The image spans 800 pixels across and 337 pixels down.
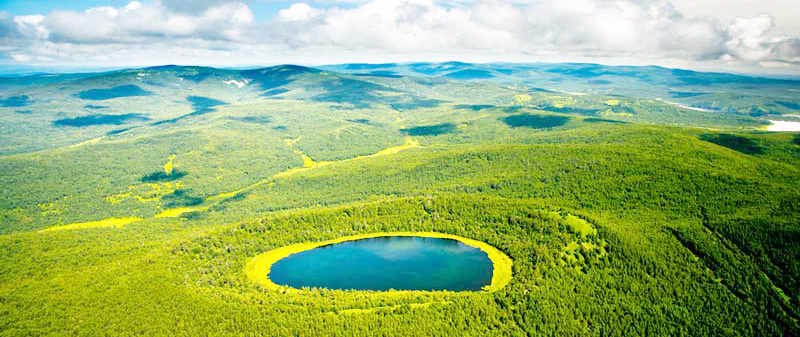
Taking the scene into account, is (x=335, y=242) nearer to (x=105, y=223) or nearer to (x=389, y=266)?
(x=389, y=266)

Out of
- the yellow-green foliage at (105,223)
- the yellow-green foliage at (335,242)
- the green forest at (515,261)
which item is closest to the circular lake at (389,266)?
the yellow-green foliage at (335,242)

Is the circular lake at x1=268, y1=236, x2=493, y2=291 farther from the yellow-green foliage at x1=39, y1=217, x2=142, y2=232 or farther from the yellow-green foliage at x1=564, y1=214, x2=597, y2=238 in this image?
the yellow-green foliage at x1=39, y1=217, x2=142, y2=232

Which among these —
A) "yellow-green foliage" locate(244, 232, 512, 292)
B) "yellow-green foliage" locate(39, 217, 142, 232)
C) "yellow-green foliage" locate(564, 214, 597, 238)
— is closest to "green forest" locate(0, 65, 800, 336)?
"yellow-green foliage" locate(564, 214, 597, 238)

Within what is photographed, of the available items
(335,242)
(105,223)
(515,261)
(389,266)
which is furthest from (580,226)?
(105,223)

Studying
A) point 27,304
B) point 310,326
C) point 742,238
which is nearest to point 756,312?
point 742,238

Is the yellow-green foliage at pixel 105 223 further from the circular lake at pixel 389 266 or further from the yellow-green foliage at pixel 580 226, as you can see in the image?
the yellow-green foliage at pixel 580 226
